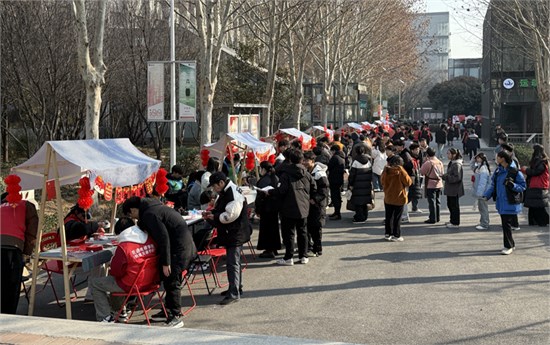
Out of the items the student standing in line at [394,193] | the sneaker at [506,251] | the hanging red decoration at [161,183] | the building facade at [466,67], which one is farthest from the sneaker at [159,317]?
the building facade at [466,67]

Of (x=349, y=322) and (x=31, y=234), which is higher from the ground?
(x=31, y=234)

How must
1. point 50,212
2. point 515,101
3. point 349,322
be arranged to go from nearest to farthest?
point 349,322 → point 50,212 → point 515,101

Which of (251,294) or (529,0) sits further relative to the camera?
(529,0)

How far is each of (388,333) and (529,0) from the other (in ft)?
60.2

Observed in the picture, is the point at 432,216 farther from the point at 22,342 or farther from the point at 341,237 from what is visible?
the point at 22,342

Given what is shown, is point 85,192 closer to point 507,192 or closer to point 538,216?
point 507,192

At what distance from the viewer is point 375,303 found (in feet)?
26.6

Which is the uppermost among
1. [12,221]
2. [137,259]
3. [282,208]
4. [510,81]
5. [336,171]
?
[510,81]

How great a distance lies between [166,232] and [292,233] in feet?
11.2

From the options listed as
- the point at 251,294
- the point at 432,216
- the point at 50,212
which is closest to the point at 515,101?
the point at 432,216

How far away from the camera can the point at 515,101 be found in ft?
130

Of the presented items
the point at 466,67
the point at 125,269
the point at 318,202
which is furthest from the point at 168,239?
the point at 466,67

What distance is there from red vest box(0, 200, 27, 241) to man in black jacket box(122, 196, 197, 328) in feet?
4.50

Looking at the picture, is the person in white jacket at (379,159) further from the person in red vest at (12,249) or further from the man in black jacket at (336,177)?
the person in red vest at (12,249)
